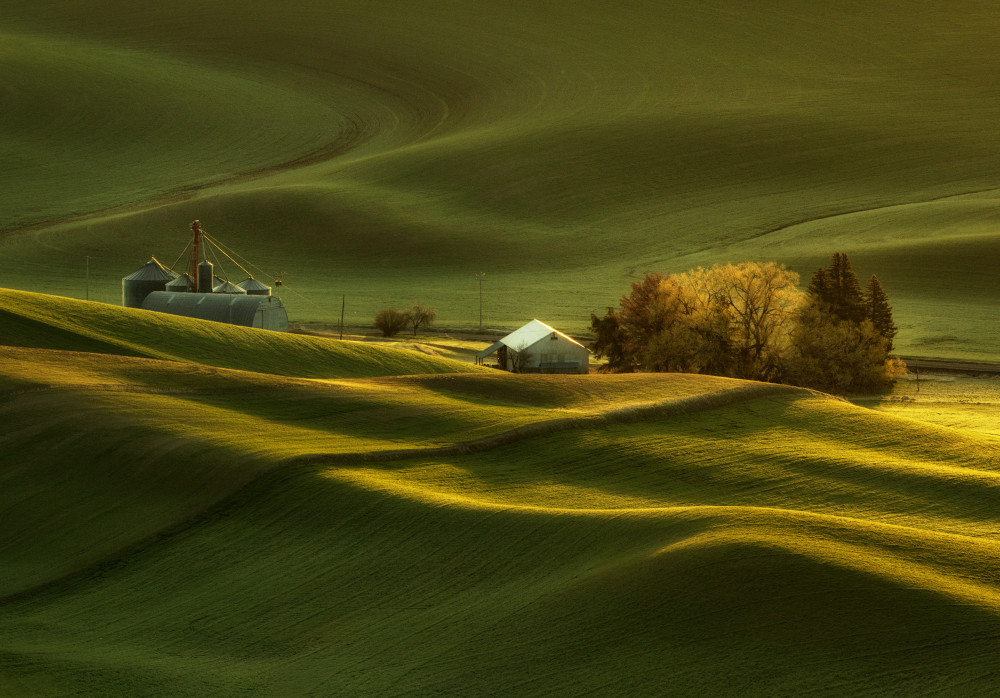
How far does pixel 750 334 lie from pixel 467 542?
41.6 meters

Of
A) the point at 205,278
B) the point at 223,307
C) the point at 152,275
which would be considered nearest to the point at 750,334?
the point at 223,307

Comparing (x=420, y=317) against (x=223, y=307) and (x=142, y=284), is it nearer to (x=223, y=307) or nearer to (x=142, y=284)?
(x=142, y=284)

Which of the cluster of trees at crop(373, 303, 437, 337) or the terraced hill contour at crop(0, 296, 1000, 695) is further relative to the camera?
the cluster of trees at crop(373, 303, 437, 337)

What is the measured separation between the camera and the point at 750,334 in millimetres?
61094

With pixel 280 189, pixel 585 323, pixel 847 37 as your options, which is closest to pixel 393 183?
pixel 280 189

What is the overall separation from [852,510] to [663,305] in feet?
122

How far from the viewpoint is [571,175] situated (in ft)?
440

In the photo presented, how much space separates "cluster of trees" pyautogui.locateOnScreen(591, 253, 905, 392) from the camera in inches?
2377

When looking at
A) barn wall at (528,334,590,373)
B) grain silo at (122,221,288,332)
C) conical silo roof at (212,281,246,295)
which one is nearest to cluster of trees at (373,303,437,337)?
conical silo roof at (212,281,246,295)

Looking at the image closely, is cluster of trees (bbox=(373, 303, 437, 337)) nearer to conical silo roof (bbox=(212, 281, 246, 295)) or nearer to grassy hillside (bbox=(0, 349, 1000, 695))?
conical silo roof (bbox=(212, 281, 246, 295))

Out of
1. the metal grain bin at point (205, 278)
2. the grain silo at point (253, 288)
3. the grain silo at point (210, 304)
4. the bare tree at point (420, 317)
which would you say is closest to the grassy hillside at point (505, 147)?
the bare tree at point (420, 317)

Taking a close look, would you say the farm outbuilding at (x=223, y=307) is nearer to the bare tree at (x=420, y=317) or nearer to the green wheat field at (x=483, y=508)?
the green wheat field at (x=483, y=508)

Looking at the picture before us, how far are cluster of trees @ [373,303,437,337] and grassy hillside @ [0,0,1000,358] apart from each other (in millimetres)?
3000

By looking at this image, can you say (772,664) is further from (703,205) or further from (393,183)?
(393,183)
